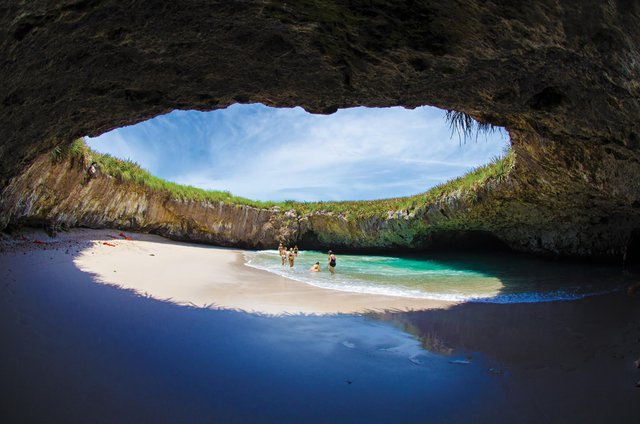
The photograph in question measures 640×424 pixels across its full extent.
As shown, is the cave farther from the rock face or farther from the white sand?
the white sand

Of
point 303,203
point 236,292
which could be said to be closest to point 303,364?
point 236,292

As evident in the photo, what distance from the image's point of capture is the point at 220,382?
329 cm

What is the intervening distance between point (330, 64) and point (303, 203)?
2139 cm

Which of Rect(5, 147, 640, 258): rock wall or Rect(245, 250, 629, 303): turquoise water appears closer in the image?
Rect(245, 250, 629, 303): turquoise water

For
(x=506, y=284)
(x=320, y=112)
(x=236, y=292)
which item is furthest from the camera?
(x=506, y=284)

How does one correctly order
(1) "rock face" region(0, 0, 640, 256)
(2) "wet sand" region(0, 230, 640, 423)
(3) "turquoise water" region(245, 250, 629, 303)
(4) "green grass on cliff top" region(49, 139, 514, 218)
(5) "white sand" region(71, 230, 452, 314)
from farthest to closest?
(4) "green grass on cliff top" region(49, 139, 514, 218), (3) "turquoise water" region(245, 250, 629, 303), (5) "white sand" region(71, 230, 452, 314), (2) "wet sand" region(0, 230, 640, 423), (1) "rock face" region(0, 0, 640, 256)

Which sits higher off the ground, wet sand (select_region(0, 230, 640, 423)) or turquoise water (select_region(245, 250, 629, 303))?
turquoise water (select_region(245, 250, 629, 303))

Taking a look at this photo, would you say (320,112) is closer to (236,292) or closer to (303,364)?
(303,364)

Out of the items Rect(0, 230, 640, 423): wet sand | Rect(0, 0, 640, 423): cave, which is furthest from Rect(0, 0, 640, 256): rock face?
Rect(0, 230, 640, 423): wet sand

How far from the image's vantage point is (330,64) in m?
4.07

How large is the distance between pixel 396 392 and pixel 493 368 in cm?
133

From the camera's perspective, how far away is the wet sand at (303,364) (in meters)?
2.81

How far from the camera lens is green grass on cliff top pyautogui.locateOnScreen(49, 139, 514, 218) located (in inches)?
478

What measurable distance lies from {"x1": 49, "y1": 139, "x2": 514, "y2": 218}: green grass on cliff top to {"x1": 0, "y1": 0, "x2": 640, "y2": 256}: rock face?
172 inches
